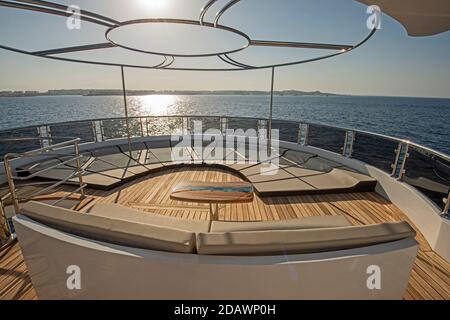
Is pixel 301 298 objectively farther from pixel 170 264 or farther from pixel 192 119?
pixel 192 119

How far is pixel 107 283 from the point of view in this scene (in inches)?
55.2

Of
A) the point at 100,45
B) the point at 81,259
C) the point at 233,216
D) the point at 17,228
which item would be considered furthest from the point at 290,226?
the point at 100,45

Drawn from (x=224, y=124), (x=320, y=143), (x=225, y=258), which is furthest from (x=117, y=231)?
(x=320, y=143)

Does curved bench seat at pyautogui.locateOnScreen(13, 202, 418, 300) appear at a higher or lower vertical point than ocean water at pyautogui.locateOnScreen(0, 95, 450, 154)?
higher

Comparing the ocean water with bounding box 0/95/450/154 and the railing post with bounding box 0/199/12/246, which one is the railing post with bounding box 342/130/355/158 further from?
the ocean water with bounding box 0/95/450/154

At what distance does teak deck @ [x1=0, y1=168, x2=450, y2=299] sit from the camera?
189 cm

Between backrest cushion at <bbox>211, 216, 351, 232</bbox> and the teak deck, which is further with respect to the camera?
backrest cushion at <bbox>211, 216, 351, 232</bbox>

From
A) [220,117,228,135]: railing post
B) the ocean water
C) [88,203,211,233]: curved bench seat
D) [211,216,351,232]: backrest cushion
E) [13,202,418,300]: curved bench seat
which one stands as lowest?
the ocean water

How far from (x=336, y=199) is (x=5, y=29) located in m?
4.96

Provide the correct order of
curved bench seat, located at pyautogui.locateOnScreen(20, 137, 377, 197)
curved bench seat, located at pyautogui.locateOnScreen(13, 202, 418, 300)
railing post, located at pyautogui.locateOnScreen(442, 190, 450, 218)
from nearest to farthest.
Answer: curved bench seat, located at pyautogui.locateOnScreen(13, 202, 418, 300) < railing post, located at pyautogui.locateOnScreen(442, 190, 450, 218) < curved bench seat, located at pyautogui.locateOnScreen(20, 137, 377, 197)

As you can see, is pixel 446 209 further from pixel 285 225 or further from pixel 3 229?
pixel 3 229

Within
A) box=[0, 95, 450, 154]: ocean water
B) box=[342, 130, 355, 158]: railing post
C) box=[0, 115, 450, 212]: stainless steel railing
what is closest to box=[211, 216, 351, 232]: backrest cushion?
box=[0, 115, 450, 212]: stainless steel railing

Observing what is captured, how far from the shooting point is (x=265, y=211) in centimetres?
310

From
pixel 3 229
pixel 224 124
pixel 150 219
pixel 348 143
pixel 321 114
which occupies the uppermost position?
pixel 224 124
